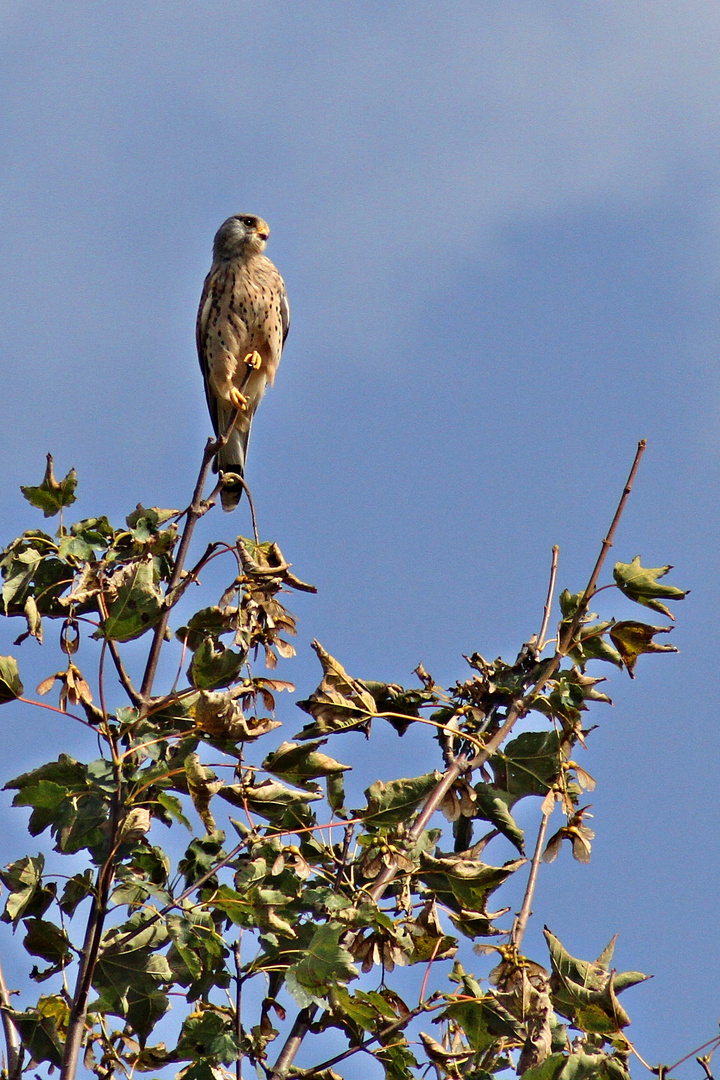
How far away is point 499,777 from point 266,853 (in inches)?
25.8

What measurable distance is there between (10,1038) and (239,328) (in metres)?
5.09

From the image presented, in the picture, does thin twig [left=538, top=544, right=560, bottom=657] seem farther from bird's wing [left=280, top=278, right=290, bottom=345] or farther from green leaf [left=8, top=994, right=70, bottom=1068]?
bird's wing [left=280, top=278, right=290, bottom=345]

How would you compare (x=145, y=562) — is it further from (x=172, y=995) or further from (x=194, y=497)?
(x=172, y=995)

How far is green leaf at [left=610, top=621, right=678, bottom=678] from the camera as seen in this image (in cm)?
277

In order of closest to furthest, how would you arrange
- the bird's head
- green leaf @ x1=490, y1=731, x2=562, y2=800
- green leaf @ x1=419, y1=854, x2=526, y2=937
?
green leaf @ x1=419, y1=854, x2=526, y2=937, green leaf @ x1=490, y1=731, x2=562, y2=800, the bird's head

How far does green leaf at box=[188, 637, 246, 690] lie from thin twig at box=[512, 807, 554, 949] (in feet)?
2.47

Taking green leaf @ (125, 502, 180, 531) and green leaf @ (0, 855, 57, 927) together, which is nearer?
green leaf @ (0, 855, 57, 927)

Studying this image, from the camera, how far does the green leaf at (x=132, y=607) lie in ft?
8.23

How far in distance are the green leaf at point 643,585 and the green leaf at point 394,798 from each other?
2.22ft

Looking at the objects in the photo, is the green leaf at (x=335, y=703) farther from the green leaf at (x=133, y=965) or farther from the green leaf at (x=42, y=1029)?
the green leaf at (x=42, y=1029)

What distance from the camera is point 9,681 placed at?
8.05 ft

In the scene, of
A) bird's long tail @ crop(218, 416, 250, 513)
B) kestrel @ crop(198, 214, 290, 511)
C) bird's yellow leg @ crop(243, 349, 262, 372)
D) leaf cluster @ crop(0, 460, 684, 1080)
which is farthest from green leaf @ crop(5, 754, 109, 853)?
bird's long tail @ crop(218, 416, 250, 513)

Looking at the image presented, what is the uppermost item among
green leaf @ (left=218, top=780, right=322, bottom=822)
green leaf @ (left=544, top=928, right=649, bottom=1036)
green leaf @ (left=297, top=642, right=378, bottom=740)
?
green leaf @ (left=297, top=642, right=378, bottom=740)

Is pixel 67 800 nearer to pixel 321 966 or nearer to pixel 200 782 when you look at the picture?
pixel 200 782
